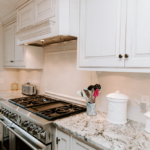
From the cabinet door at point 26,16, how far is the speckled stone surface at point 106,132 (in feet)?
4.32

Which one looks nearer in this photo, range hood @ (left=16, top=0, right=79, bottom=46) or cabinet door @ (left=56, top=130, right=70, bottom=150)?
cabinet door @ (left=56, top=130, right=70, bottom=150)

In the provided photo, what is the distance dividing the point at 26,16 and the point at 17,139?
1570 mm

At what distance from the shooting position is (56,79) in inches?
90.4

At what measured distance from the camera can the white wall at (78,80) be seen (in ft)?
4.47

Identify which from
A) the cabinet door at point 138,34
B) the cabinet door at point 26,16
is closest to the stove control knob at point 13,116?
the cabinet door at point 26,16

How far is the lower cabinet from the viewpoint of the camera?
44.5 inches

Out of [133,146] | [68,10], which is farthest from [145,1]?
[133,146]

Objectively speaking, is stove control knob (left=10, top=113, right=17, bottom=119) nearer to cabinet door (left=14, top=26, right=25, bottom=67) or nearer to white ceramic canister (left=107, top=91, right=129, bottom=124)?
cabinet door (left=14, top=26, right=25, bottom=67)

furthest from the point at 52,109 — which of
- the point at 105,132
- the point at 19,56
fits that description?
the point at 19,56

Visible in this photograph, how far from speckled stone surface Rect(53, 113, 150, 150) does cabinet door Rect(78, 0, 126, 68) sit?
533 millimetres

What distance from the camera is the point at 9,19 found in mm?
2729

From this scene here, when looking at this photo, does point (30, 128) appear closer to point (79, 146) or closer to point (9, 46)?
point (79, 146)

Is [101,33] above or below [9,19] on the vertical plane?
below

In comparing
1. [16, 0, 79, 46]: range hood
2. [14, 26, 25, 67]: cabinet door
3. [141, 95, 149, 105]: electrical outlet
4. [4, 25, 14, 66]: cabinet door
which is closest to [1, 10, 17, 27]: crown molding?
[4, 25, 14, 66]: cabinet door
